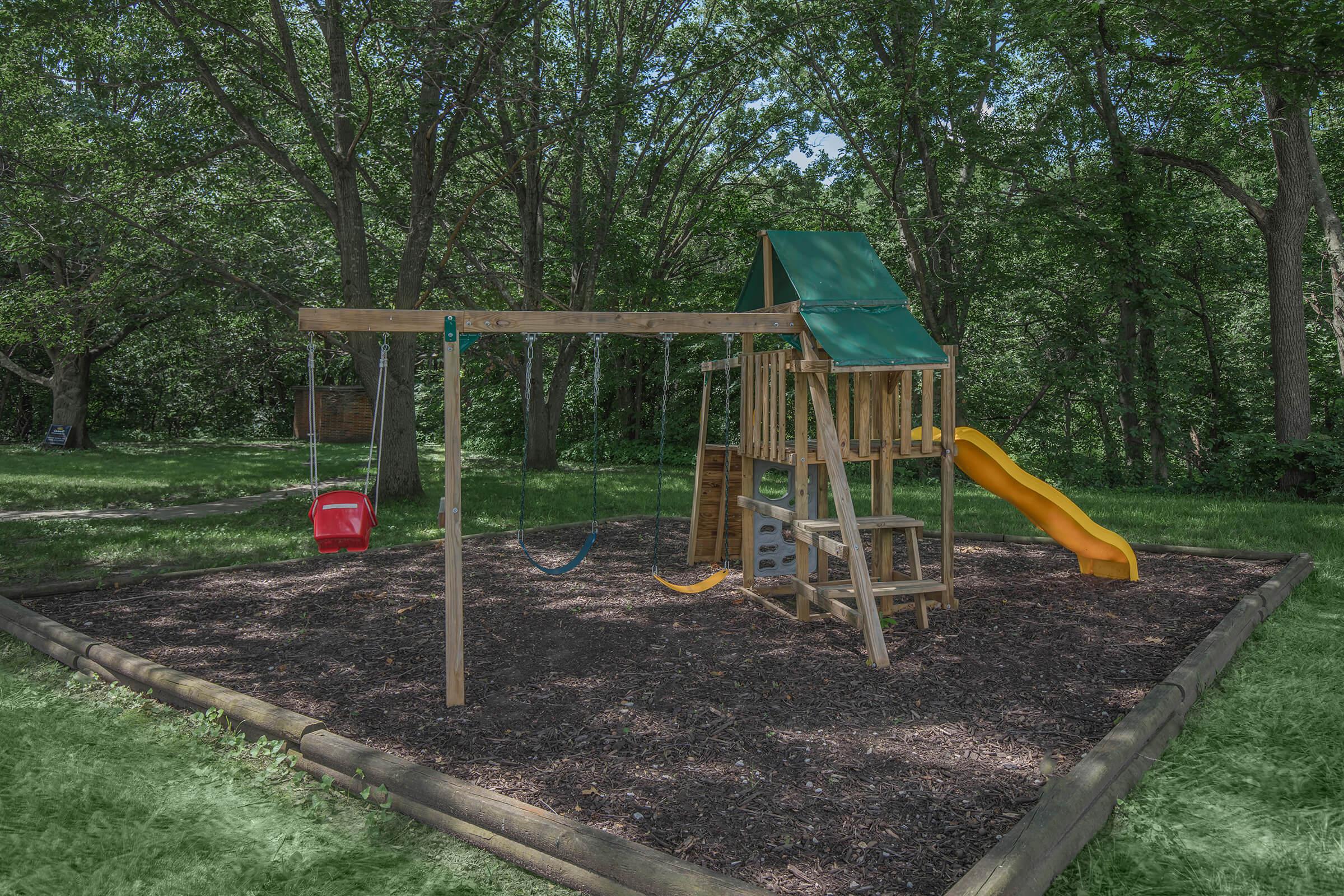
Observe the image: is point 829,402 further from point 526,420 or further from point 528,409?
point 528,409

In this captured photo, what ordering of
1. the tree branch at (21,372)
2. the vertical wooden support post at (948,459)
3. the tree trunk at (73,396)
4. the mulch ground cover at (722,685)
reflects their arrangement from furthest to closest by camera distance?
the tree trunk at (73,396) < the tree branch at (21,372) < the vertical wooden support post at (948,459) < the mulch ground cover at (722,685)

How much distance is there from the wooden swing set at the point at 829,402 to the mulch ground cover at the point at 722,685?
1.31 ft

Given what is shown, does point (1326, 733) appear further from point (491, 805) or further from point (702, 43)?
point (702, 43)

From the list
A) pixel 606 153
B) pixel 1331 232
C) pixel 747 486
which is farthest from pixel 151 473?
pixel 1331 232

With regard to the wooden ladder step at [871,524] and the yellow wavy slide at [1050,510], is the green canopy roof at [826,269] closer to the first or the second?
the wooden ladder step at [871,524]

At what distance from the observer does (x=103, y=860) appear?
10.1ft

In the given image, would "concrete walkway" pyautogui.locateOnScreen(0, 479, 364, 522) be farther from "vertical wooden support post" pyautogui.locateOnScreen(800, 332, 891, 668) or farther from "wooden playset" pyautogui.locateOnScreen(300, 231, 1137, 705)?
"vertical wooden support post" pyautogui.locateOnScreen(800, 332, 891, 668)

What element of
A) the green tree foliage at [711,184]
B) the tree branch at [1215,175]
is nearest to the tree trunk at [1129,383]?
the green tree foliage at [711,184]

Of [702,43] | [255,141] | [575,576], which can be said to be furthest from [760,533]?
[702,43]

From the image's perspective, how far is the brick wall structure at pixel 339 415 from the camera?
2969 cm

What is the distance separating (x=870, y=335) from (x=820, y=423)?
0.78 m

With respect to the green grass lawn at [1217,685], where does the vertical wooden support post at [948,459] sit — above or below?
above

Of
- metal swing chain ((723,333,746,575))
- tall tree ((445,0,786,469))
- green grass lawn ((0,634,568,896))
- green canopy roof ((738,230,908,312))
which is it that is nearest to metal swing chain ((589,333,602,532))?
metal swing chain ((723,333,746,575))

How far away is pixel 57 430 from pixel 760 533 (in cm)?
2274
